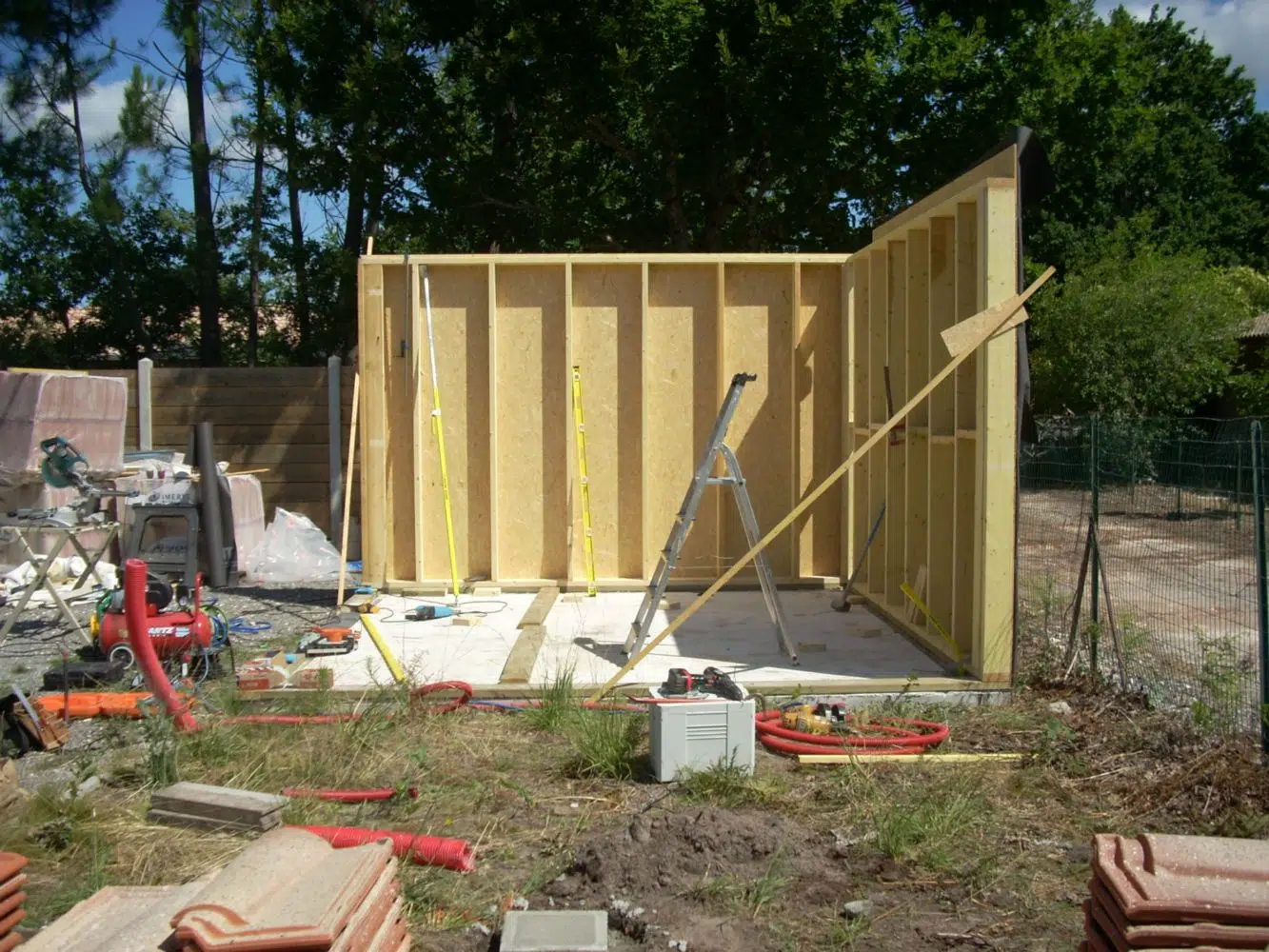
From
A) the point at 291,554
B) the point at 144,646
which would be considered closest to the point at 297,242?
the point at 291,554

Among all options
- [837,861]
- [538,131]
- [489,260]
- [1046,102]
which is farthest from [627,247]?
[837,861]

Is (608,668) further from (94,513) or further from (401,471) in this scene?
(94,513)

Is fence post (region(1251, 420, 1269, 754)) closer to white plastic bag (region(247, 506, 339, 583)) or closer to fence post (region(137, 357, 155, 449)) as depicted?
white plastic bag (region(247, 506, 339, 583))

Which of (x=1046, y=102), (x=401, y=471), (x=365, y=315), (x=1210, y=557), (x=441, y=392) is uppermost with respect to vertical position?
(x=1046, y=102)

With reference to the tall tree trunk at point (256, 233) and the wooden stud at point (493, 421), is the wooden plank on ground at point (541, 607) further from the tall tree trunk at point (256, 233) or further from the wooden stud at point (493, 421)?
the tall tree trunk at point (256, 233)

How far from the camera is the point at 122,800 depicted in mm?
4348

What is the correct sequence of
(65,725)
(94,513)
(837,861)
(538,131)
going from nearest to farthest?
(837,861)
(65,725)
(94,513)
(538,131)

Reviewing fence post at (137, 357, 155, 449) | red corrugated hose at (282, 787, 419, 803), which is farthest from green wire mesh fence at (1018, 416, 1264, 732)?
fence post at (137, 357, 155, 449)

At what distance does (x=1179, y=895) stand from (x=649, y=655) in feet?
13.0

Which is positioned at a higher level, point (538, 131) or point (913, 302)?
point (538, 131)

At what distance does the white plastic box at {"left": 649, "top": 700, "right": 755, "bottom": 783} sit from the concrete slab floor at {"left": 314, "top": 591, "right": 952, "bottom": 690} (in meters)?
1.16

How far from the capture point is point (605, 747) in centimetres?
473

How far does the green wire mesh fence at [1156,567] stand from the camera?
524 cm

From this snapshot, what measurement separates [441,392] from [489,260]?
1.06 metres
